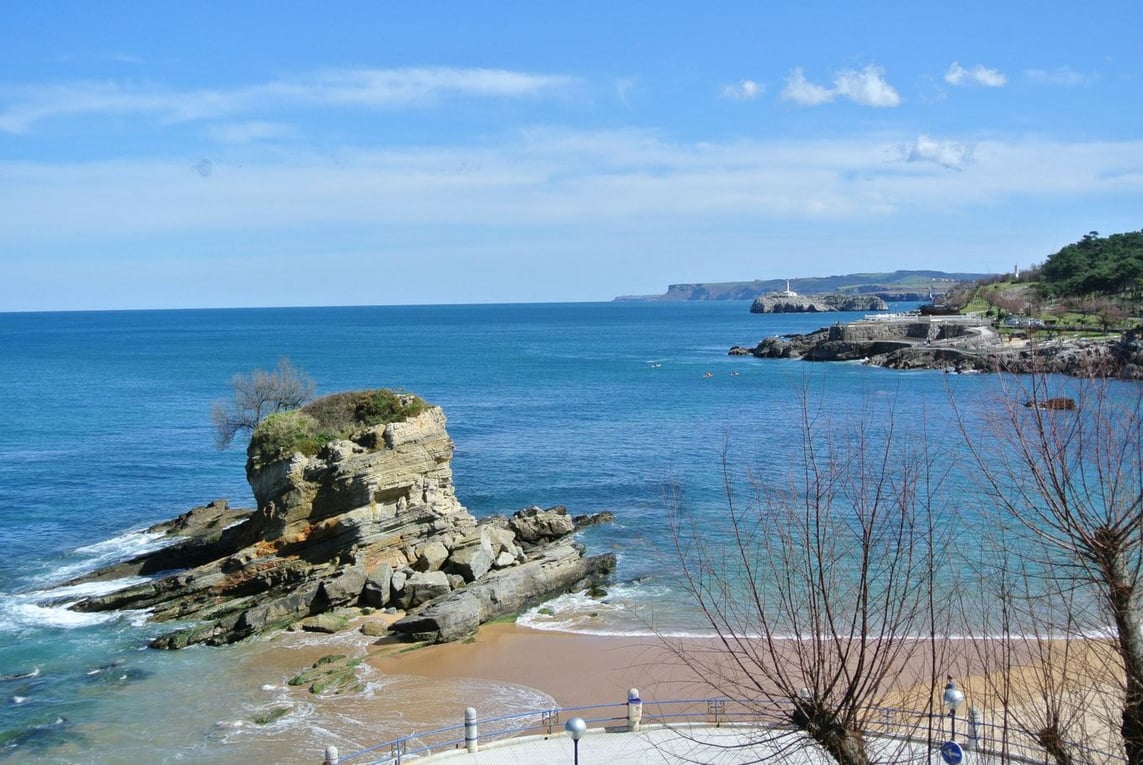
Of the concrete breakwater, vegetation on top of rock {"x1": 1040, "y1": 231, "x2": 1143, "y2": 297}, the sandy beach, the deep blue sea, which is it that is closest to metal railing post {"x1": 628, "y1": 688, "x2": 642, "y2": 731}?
the sandy beach

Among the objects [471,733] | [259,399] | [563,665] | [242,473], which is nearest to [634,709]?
[471,733]

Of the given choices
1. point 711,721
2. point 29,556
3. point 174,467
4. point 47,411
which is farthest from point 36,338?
point 711,721

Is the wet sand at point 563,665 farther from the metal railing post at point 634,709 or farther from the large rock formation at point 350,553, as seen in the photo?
the metal railing post at point 634,709

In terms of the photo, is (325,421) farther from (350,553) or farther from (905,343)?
(905,343)

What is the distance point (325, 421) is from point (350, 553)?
22.0ft

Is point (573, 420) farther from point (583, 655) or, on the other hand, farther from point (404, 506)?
point (583, 655)

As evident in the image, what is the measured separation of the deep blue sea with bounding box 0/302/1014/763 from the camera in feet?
73.6

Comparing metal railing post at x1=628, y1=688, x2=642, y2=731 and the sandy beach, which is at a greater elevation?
metal railing post at x1=628, y1=688, x2=642, y2=731

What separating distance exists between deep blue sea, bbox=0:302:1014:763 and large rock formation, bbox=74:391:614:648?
1.55 metres

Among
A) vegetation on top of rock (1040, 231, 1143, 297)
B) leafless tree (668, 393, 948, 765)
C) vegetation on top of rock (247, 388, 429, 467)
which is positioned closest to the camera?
leafless tree (668, 393, 948, 765)

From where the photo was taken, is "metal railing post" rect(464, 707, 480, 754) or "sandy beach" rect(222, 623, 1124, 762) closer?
"metal railing post" rect(464, 707, 480, 754)

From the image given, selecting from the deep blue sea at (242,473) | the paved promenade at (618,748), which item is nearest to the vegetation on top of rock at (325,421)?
the deep blue sea at (242,473)

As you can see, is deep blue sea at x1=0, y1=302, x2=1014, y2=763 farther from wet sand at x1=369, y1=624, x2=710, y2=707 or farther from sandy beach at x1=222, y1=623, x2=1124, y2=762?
wet sand at x1=369, y1=624, x2=710, y2=707

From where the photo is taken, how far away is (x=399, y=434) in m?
33.3
